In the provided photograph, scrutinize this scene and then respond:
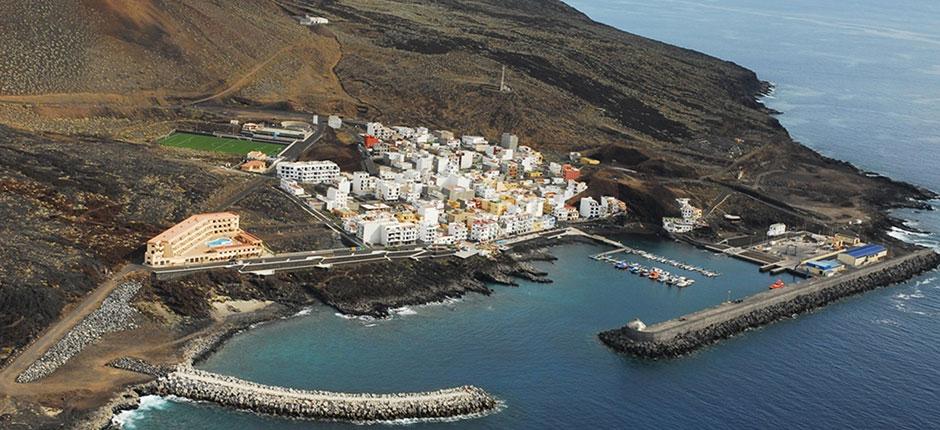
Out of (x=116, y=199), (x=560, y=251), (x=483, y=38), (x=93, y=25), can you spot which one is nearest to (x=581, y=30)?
(x=483, y=38)

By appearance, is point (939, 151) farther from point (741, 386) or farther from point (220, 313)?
point (220, 313)

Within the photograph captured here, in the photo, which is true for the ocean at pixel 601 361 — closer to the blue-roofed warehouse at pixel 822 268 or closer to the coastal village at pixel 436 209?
the blue-roofed warehouse at pixel 822 268

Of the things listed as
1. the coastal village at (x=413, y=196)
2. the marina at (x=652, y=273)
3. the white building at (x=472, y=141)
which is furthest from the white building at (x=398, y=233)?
the white building at (x=472, y=141)

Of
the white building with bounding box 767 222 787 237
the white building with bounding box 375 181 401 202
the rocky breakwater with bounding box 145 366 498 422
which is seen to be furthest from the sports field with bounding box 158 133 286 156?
the white building with bounding box 767 222 787 237

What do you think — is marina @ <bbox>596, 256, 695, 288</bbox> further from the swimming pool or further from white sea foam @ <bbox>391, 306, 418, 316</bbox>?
the swimming pool

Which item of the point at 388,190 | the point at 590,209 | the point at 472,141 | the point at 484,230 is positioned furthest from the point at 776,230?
the point at 388,190

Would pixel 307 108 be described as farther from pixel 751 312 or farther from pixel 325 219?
pixel 751 312
